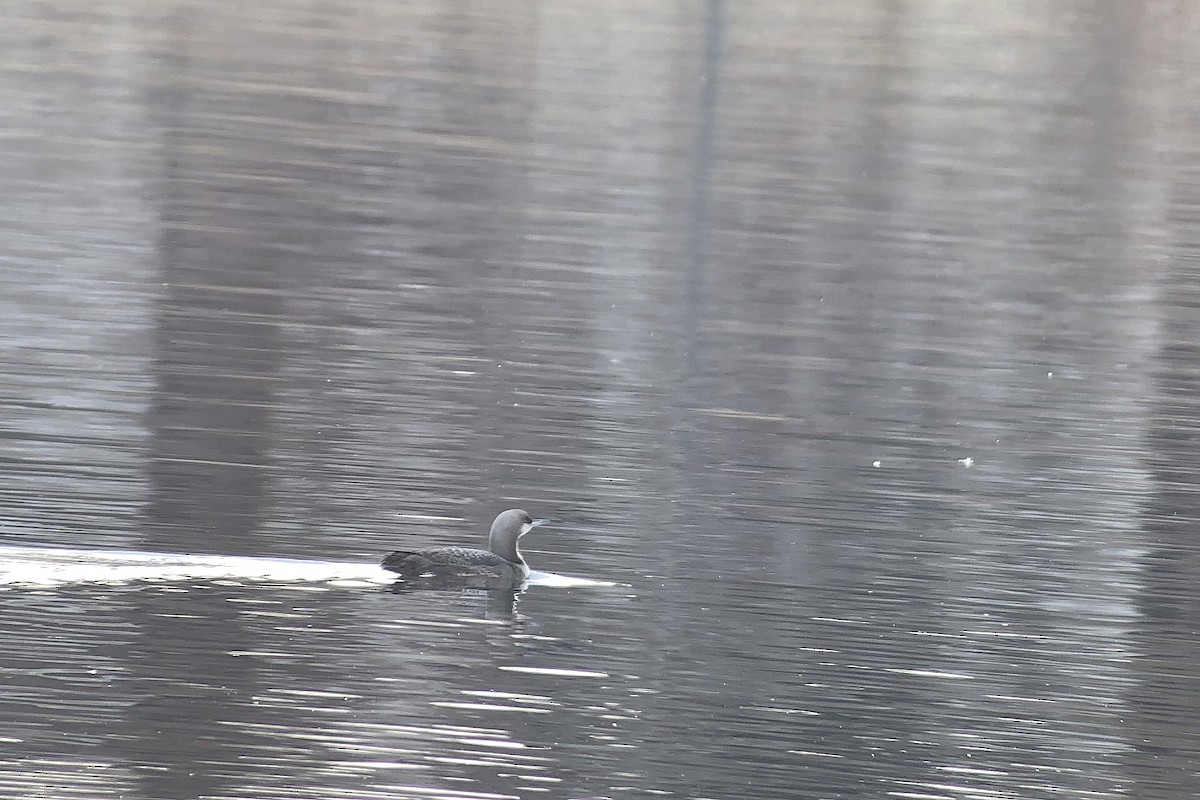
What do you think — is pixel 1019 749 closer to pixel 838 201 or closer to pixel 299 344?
pixel 299 344

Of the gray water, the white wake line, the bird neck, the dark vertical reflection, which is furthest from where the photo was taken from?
the dark vertical reflection

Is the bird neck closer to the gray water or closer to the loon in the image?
the loon

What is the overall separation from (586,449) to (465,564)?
4.24 meters

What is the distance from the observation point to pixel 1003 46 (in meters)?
64.0

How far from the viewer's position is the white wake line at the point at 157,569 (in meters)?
13.8

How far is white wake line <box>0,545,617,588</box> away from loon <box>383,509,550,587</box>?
140 millimetres

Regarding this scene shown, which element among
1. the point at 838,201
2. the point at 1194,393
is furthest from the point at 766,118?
A: the point at 1194,393

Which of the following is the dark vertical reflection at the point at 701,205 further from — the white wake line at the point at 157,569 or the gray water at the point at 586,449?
the white wake line at the point at 157,569

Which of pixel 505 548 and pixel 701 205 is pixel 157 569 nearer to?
pixel 505 548

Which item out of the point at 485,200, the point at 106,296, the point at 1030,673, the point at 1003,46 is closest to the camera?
the point at 1030,673

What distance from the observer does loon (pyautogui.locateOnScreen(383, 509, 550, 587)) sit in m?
14.2

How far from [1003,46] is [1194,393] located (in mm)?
42125

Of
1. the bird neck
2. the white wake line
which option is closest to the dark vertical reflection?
the bird neck

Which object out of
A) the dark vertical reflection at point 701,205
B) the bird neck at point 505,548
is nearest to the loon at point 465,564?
the bird neck at point 505,548
